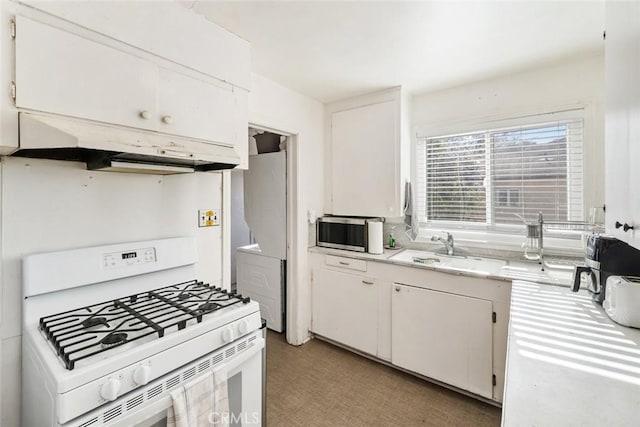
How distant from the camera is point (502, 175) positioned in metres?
2.36

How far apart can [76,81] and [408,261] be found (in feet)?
7.20

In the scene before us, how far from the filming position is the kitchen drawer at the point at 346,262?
245cm

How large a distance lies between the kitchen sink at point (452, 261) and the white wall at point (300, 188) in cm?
90

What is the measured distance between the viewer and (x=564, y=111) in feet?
6.86

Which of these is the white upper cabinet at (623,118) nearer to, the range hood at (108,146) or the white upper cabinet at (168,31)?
the range hood at (108,146)

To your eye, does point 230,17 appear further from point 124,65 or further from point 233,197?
point 233,197

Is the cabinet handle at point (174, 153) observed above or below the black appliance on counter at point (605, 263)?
above

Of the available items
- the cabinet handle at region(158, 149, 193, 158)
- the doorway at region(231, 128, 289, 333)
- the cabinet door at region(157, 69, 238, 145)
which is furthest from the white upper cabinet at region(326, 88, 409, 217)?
the cabinet handle at region(158, 149, 193, 158)

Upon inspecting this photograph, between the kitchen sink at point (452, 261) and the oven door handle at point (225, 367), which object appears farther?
the kitchen sink at point (452, 261)

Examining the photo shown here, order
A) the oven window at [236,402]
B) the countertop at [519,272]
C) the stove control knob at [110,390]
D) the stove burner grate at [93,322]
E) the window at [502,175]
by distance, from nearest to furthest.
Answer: the stove control knob at [110,390], the stove burner grate at [93,322], the oven window at [236,402], the countertop at [519,272], the window at [502,175]

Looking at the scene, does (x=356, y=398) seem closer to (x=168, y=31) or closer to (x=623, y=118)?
(x=623, y=118)

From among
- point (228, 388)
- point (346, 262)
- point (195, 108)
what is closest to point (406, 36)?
point (195, 108)

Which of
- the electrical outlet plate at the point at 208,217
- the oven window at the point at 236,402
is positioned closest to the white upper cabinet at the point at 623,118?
the oven window at the point at 236,402

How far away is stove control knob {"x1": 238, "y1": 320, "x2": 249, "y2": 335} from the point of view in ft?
4.07
